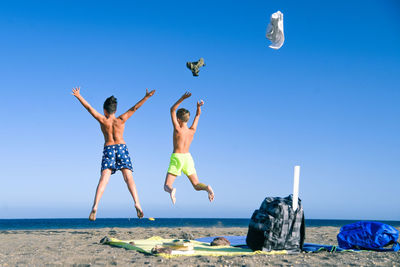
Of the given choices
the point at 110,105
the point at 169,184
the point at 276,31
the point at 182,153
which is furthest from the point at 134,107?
the point at 276,31

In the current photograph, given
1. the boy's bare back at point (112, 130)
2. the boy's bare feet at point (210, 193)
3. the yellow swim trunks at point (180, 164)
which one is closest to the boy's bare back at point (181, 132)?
the yellow swim trunks at point (180, 164)

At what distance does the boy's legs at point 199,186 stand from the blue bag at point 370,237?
9.62ft

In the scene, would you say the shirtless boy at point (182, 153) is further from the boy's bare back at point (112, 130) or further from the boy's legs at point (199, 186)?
the boy's bare back at point (112, 130)

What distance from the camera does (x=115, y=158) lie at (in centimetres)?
796

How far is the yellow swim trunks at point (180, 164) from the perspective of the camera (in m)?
8.57

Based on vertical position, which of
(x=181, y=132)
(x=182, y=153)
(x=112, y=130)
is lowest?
(x=182, y=153)

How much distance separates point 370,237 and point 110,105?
6020 mm

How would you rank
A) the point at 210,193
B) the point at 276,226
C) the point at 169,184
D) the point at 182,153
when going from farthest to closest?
the point at 182,153
the point at 169,184
the point at 210,193
the point at 276,226

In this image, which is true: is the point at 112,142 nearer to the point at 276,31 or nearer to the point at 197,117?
the point at 197,117

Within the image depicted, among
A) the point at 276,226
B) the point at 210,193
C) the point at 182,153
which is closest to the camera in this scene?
the point at 276,226

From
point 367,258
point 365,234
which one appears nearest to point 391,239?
point 365,234

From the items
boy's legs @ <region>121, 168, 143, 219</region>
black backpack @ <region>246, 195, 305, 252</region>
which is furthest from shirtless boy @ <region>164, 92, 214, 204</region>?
black backpack @ <region>246, 195, 305, 252</region>

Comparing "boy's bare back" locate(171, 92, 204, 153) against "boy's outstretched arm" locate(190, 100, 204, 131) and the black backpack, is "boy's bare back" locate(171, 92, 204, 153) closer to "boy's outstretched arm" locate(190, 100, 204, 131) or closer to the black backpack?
"boy's outstretched arm" locate(190, 100, 204, 131)

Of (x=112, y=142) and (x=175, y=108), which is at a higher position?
(x=175, y=108)
